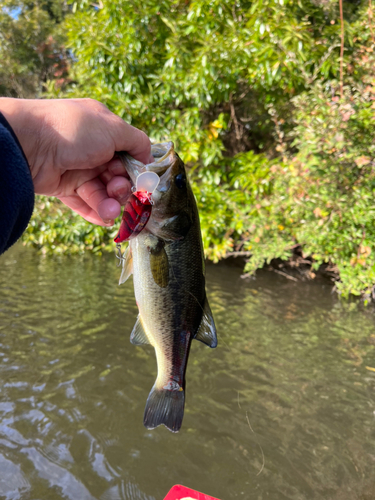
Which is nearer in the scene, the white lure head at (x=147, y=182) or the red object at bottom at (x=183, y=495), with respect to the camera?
the white lure head at (x=147, y=182)

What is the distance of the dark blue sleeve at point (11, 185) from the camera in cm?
117

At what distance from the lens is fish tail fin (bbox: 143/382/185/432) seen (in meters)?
1.68

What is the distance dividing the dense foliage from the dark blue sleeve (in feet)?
17.3

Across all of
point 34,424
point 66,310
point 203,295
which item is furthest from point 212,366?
point 203,295

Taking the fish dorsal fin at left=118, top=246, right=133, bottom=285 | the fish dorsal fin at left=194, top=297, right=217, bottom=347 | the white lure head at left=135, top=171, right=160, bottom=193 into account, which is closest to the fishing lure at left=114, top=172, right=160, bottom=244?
the white lure head at left=135, top=171, right=160, bottom=193

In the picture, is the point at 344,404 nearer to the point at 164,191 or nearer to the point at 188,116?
the point at 164,191

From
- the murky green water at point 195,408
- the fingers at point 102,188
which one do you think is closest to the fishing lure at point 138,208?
the fingers at point 102,188

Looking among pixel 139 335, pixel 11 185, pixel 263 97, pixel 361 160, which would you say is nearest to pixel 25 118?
pixel 11 185

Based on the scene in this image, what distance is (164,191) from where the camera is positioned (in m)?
1.60

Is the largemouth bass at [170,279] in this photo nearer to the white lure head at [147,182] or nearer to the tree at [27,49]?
the white lure head at [147,182]

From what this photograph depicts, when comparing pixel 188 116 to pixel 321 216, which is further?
pixel 188 116

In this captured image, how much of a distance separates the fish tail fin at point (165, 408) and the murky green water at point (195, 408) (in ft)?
4.35

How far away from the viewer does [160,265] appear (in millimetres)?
1603

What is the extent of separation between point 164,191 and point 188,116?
6166 mm
